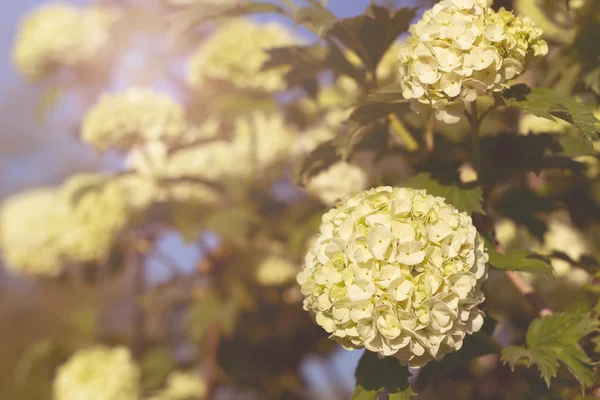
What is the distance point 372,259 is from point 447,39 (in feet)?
0.71

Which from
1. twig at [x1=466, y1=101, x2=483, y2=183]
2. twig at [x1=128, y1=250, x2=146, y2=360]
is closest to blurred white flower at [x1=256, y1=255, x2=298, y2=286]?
twig at [x1=128, y1=250, x2=146, y2=360]

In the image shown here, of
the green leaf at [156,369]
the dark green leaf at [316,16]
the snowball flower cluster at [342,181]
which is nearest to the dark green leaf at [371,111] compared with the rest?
the dark green leaf at [316,16]

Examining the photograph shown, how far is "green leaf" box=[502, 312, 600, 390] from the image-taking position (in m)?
0.53

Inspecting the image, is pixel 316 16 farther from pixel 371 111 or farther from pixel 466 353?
pixel 466 353

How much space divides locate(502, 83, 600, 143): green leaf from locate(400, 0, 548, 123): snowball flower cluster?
0.03m

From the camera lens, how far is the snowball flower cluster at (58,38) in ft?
5.09

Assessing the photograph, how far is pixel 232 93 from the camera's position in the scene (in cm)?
138

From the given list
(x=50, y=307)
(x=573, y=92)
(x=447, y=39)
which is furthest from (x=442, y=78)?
(x=50, y=307)

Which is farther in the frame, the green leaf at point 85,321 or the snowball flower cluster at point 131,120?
the green leaf at point 85,321

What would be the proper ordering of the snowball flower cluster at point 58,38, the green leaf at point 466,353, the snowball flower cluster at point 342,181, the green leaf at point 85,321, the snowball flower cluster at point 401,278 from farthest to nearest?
1. the snowball flower cluster at point 58,38
2. the green leaf at point 85,321
3. the snowball flower cluster at point 342,181
4. the green leaf at point 466,353
5. the snowball flower cluster at point 401,278

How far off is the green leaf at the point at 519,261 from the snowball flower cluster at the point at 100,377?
0.90 m

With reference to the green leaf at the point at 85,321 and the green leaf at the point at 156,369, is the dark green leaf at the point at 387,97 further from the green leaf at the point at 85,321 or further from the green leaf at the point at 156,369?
the green leaf at the point at 85,321

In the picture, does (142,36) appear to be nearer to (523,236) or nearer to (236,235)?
(236,235)

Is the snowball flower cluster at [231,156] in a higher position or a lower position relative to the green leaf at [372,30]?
lower
